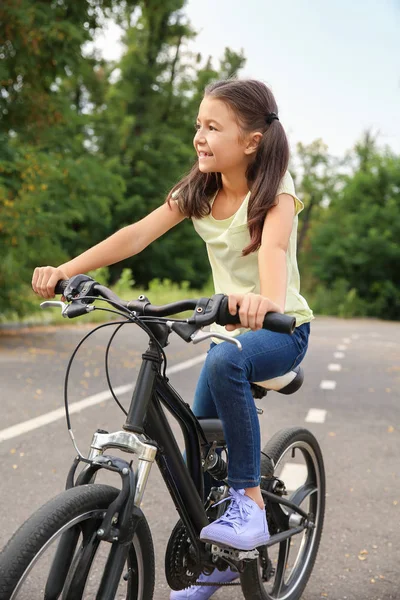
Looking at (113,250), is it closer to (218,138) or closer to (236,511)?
(218,138)

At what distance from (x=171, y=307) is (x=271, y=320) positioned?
0.28 m

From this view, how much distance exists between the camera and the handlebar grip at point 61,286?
8.03ft

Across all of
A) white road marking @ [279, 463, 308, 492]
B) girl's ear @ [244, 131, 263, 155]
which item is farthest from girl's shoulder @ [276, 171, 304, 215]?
white road marking @ [279, 463, 308, 492]

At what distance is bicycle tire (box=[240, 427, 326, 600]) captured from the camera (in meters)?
2.98

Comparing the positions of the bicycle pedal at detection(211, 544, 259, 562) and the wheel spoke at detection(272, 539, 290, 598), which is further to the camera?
the wheel spoke at detection(272, 539, 290, 598)

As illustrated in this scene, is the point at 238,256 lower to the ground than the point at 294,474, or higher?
higher

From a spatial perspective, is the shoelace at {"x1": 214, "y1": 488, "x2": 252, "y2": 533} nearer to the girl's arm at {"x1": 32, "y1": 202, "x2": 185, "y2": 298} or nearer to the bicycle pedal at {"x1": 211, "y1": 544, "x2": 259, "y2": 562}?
the bicycle pedal at {"x1": 211, "y1": 544, "x2": 259, "y2": 562}

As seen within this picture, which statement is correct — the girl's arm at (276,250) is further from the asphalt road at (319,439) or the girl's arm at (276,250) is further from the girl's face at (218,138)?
the asphalt road at (319,439)

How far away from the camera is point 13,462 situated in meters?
5.33

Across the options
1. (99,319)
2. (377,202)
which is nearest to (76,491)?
(99,319)

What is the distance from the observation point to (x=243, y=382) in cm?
255

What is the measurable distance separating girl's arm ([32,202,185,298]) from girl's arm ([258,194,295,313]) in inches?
16.5

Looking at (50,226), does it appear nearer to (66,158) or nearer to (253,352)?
(66,158)

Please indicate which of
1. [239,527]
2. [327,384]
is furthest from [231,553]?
[327,384]
